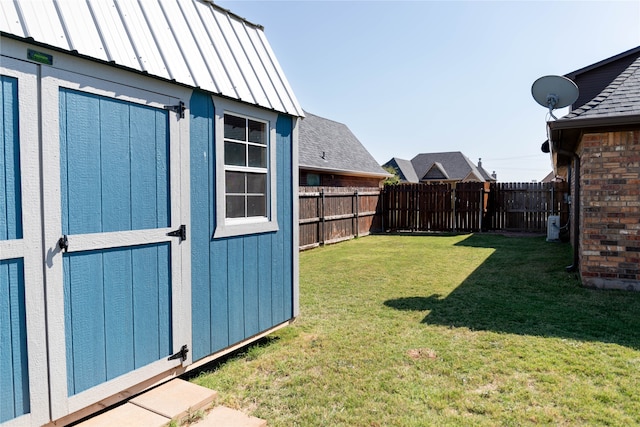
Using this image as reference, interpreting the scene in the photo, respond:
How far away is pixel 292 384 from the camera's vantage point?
123 inches

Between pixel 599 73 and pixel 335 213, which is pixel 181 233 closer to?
pixel 335 213

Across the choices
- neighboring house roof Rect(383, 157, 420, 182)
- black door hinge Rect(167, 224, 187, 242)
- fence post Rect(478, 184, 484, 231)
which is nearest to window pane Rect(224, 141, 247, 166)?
black door hinge Rect(167, 224, 187, 242)

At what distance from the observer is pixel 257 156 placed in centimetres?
387

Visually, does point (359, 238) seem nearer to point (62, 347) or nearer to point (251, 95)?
point (251, 95)

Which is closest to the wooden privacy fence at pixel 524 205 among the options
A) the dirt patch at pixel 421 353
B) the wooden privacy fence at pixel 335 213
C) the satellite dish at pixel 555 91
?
the wooden privacy fence at pixel 335 213

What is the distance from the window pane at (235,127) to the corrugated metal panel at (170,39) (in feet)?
0.66

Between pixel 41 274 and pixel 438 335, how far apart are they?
350cm

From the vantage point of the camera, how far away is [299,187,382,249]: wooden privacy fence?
1086 cm

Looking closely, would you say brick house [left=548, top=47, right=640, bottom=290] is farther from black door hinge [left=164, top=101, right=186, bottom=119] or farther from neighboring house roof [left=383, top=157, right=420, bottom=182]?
neighboring house roof [left=383, top=157, right=420, bottom=182]

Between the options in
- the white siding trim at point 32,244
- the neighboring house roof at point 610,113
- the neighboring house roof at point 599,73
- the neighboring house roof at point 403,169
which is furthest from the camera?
the neighboring house roof at point 403,169

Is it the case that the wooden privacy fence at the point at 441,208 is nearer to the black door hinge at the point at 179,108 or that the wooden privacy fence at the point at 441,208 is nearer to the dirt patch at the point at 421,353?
the dirt patch at the point at 421,353

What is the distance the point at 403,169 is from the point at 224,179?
3677 cm

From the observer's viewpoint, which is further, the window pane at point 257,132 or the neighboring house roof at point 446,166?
the neighboring house roof at point 446,166

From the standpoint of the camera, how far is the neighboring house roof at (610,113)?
5359 millimetres
